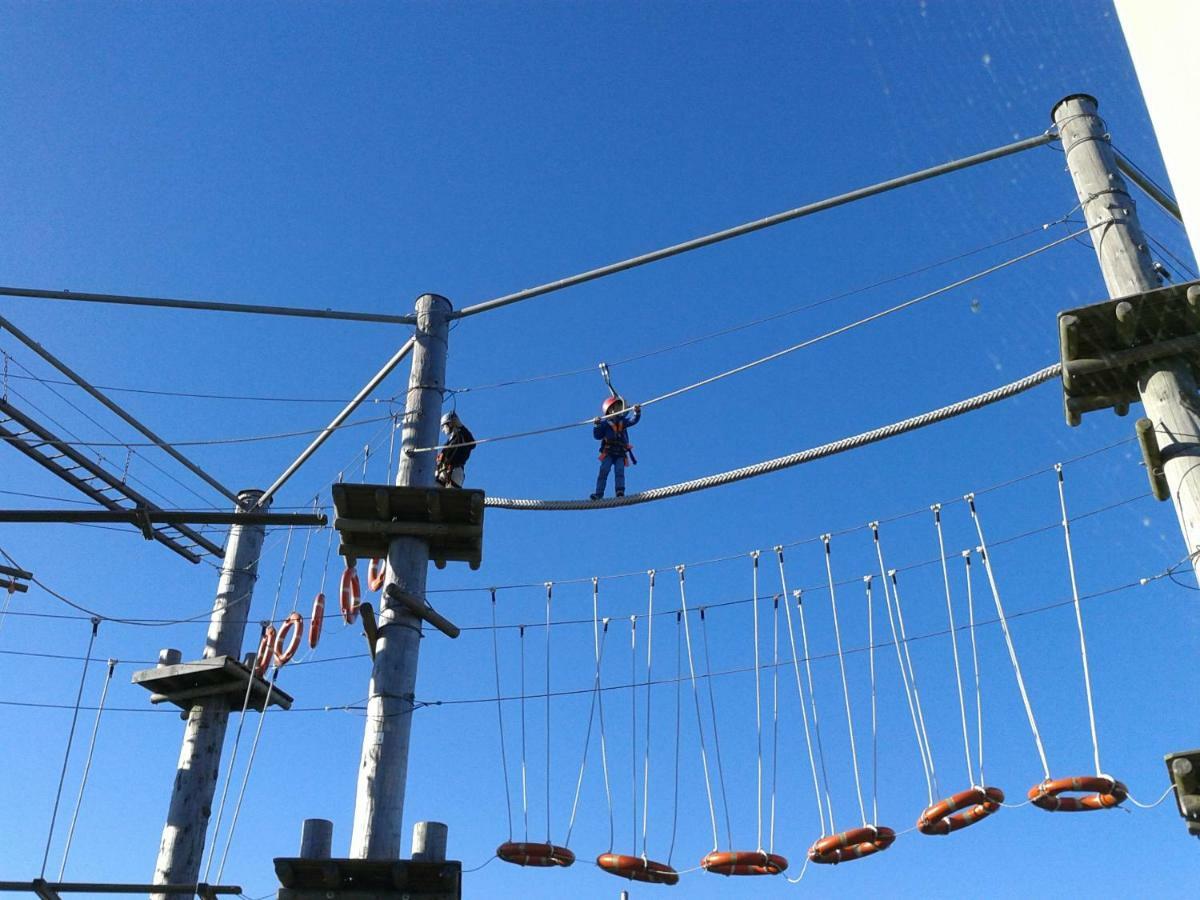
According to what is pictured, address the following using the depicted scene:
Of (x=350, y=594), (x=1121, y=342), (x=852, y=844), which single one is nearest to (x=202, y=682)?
(x=350, y=594)

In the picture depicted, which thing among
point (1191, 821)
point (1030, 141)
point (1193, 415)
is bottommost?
point (1191, 821)

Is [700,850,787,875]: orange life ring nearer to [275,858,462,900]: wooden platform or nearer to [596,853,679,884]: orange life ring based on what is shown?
[596,853,679,884]: orange life ring

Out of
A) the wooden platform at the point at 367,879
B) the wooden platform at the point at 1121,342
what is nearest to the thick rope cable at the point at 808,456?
the wooden platform at the point at 1121,342

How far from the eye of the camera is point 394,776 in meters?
5.99

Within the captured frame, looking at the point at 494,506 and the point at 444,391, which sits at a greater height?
the point at 444,391

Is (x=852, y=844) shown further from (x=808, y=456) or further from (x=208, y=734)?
(x=208, y=734)

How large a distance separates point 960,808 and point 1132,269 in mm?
3201

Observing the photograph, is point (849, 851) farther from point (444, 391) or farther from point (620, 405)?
point (620, 405)

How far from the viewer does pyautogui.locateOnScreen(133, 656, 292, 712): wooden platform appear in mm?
9914

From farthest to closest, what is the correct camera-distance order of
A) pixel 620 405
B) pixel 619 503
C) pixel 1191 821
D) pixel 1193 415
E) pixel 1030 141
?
pixel 620 405 < pixel 619 503 < pixel 1030 141 < pixel 1193 415 < pixel 1191 821

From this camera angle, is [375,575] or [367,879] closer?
[367,879]

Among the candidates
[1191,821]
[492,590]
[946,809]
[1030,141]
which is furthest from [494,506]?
[1191,821]

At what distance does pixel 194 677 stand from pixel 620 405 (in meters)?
4.74

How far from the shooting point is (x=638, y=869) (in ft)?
23.9
